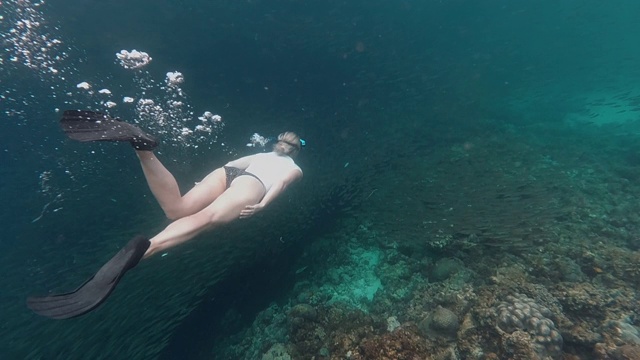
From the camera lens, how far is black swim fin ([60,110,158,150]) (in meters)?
3.98

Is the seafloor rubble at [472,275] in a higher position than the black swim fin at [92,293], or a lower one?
lower

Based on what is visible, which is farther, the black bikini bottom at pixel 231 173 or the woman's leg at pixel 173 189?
the black bikini bottom at pixel 231 173

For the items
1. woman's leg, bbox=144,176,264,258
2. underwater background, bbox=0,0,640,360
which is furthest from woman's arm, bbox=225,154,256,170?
underwater background, bbox=0,0,640,360

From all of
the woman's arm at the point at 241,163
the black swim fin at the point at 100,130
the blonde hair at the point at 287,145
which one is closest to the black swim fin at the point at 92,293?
the black swim fin at the point at 100,130

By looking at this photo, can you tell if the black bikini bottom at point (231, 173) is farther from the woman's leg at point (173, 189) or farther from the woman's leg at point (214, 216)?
the woman's leg at point (214, 216)

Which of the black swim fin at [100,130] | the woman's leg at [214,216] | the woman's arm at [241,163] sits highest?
the black swim fin at [100,130]

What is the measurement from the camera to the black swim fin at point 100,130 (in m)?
3.98

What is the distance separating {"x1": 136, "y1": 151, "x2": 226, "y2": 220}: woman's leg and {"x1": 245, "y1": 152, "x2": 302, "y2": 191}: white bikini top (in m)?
0.69

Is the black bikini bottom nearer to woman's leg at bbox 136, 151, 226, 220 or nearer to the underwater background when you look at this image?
woman's leg at bbox 136, 151, 226, 220

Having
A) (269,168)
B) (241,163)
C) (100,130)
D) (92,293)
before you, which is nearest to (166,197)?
(100,130)

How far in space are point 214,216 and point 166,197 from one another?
0.76 m

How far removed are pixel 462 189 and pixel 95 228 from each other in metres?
13.1

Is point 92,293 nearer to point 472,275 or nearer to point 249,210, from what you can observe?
point 249,210

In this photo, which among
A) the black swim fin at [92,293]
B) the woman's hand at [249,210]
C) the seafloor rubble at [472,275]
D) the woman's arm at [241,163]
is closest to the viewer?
the black swim fin at [92,293]
